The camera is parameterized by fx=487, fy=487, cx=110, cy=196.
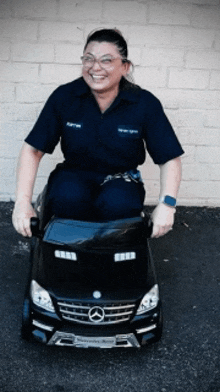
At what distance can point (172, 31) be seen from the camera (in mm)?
3914

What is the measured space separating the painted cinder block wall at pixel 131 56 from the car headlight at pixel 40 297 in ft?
6.04

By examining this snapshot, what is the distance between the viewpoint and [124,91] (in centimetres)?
289

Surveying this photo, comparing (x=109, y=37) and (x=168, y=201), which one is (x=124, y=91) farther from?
(x=168, y=201)

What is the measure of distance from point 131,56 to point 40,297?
2.26 m

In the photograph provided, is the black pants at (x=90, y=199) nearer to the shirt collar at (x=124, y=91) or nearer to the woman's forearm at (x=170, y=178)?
the woman's forearm at (x=170, y=178)

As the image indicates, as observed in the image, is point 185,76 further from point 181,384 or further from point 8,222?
point 181,384

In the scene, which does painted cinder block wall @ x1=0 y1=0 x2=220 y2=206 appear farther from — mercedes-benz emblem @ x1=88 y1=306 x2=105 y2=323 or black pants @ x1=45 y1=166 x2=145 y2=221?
mercedes-benz emblem @ x1=88 y1=306 x2=105 y2=323

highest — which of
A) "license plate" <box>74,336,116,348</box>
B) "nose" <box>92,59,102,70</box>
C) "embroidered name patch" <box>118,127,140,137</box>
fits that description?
"nose" <box>92,59,102,70</box>

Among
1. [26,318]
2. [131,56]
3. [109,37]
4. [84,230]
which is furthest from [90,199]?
[131,56]

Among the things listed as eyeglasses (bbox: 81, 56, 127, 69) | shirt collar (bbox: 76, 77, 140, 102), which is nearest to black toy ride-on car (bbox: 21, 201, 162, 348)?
shirt collar (bbox: 76, 77, 140, 102)

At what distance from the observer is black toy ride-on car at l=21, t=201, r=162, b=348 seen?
239cm

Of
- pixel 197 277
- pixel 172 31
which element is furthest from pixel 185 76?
pixel 197 277

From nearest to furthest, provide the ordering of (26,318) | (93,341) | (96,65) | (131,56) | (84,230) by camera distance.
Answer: (84,230) < (93,341) < (26,318) < (96,65) < (131,56)

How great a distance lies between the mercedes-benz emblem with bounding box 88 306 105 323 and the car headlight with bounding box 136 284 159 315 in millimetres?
192
